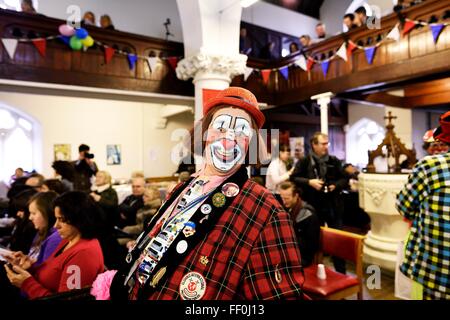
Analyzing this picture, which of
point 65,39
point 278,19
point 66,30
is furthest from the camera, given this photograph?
point 278,19

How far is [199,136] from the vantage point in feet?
3.63

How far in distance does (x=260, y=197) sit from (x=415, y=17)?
434 centimetres

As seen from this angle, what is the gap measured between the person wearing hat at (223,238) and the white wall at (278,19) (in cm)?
878

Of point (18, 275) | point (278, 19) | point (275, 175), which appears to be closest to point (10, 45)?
point (18, 275)

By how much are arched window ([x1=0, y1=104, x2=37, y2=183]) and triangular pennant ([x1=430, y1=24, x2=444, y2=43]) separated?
4.99m

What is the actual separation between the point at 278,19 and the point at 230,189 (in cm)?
996

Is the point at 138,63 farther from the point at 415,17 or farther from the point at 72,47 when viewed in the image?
the point at 415,17

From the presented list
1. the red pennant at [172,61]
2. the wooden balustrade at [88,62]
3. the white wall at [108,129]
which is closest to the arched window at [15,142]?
the white wall at [108,129]

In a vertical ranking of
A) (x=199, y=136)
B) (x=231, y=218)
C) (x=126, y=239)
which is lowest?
(x=126, y=239)

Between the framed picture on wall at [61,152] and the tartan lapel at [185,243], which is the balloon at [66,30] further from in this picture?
the tartan lapel at [185,243]

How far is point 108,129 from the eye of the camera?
8.19 m

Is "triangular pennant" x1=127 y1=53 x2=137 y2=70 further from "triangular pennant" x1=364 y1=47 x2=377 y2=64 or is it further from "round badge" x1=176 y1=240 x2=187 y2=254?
"round badge" x1=176 y1=240 x2=187 y2=254

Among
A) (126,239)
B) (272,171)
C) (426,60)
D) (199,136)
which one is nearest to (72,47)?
(126,239)

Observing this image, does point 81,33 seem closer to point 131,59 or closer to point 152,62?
point 131,59
